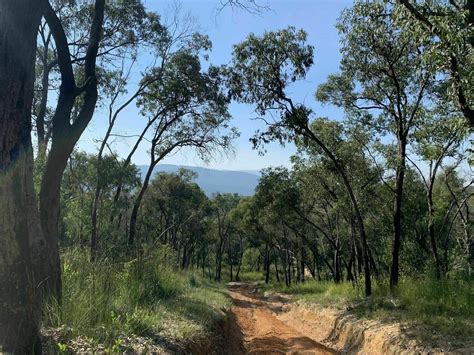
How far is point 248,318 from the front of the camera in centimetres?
1595

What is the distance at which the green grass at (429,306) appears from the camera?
8094mm

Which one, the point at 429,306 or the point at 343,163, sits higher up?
the point at 343,163

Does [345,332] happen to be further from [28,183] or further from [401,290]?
[28,183]

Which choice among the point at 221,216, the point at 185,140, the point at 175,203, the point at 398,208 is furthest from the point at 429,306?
the point at 221,216

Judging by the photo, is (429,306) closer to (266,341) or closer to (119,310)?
(266,341)

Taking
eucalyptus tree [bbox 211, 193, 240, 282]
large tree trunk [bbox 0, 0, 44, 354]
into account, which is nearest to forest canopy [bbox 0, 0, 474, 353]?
large tree trunk [bbox 0, 0, 44, 354]

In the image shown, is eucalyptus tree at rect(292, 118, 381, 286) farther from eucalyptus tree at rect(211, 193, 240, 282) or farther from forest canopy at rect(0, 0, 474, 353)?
eucalyptus tree at rect(211, 193, 240, 282)

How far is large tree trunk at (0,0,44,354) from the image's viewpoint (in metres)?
3.89

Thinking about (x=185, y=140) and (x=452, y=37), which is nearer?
(x=452, y=37)

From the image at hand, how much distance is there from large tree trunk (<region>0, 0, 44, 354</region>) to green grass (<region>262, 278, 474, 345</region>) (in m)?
Answer: 7.07

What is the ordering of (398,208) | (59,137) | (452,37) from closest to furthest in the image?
(452,37), (59,137), (398,208)

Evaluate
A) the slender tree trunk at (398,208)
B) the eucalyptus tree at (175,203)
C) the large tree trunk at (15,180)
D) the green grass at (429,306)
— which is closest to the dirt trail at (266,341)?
the green grass at (429,306)

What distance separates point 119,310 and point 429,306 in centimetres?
736

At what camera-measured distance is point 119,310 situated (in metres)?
6.71
